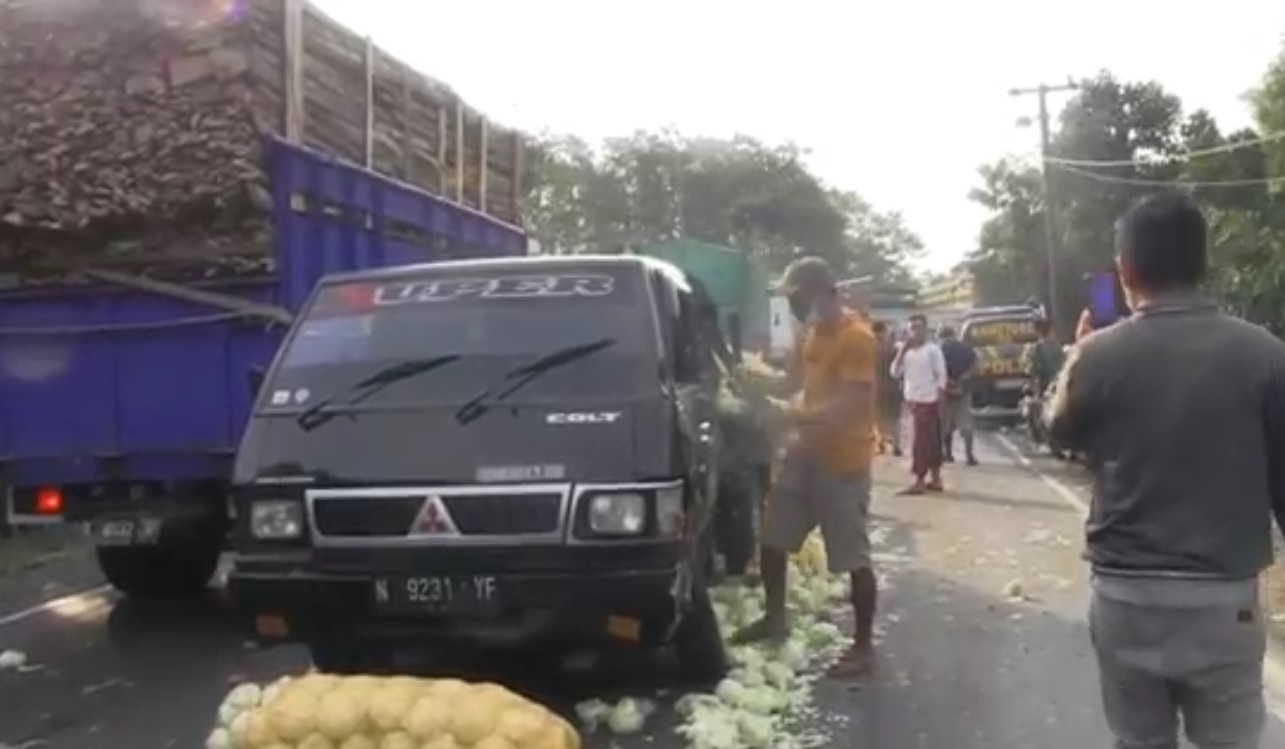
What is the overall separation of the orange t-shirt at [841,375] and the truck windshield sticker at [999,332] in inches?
724

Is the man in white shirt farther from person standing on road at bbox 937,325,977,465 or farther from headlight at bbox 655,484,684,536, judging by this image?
headlight at bbox 655,484,684,536

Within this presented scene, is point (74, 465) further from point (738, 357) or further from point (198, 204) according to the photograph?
point (738, 357)

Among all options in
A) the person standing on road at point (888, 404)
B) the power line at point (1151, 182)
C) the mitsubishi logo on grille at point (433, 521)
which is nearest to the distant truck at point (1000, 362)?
the person standing on road at point (888, 404)

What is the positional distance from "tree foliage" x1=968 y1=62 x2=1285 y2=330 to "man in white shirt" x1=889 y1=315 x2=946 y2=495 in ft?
65.6

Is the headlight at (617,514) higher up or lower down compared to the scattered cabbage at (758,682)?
higher up

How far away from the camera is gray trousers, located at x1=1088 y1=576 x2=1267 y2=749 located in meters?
3.75

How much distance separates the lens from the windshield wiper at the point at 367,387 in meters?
6.68

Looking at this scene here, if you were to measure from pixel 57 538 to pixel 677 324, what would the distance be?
26.0 ft

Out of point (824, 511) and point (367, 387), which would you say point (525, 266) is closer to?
point (367, 387)

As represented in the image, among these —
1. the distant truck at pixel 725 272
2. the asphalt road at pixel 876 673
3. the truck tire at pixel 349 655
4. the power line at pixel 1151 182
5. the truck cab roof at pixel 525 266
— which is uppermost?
the power line at pixel 1151 182

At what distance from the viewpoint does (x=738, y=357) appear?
9938 mm

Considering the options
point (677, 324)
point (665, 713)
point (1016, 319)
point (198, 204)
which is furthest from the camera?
point (1016, 319)

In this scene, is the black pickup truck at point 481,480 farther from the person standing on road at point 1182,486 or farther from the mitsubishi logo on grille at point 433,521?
the person standing on road at point 1182,486

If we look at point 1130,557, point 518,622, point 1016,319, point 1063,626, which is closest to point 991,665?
point 1063,626
